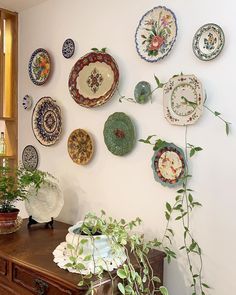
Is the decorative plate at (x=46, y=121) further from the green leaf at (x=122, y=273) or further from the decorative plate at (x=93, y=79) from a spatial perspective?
the green leaf at (x=122, y=273)

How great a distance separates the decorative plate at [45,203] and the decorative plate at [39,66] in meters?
0.76

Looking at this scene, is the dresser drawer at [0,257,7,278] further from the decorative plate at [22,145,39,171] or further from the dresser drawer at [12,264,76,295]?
the decorative plate at [22,145,39,171]

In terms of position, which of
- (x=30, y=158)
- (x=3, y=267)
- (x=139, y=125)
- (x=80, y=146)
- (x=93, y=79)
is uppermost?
(x=93, y=79)

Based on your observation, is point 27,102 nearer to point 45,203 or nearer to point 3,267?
point 45,203

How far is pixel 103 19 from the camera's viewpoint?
192 cm

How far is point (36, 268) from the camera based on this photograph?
1.38m

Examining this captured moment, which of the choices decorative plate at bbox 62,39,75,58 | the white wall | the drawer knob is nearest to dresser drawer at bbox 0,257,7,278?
the drawer knob

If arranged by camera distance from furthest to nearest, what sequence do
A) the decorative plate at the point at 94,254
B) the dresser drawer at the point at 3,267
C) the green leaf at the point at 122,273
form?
1. the dresser drawer at the point at 3,267
2. the decorative plate at the point at 94,254
3. the green leaf at the point at 122,273

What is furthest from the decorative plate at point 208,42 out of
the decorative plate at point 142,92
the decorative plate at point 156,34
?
the decorative plate at point 142,92

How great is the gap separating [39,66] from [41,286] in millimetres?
1508

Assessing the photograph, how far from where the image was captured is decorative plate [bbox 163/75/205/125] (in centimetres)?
150

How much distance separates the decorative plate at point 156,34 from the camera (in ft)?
5.28

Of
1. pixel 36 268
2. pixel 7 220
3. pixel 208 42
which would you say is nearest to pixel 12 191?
pixel 7 220

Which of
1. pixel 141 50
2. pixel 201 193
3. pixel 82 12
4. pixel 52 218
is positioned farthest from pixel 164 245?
pixel 82 12
